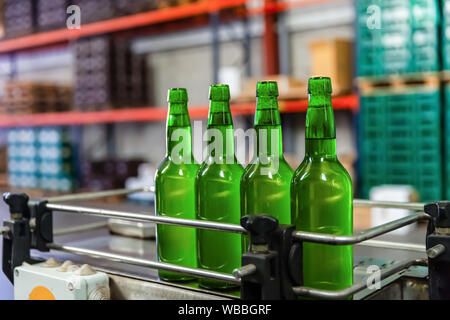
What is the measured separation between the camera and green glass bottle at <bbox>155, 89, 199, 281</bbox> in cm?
81

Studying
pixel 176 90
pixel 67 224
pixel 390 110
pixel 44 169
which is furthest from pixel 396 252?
pixel 44 169

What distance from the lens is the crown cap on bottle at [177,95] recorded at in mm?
806

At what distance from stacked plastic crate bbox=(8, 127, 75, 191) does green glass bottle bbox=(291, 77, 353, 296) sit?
5.06 metres

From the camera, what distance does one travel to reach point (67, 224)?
136 centimetres

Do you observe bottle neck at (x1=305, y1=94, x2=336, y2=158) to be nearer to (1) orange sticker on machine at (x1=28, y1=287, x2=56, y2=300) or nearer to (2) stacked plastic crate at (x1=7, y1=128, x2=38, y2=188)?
(1) orange sticker on machine at (x1=28, y1=287, x2=56, y2=300)

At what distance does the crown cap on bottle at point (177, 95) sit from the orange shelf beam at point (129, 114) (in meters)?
2.42

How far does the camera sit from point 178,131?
0.81 metres

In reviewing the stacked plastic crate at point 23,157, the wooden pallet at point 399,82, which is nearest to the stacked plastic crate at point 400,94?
the wooden pallet at point 399,82

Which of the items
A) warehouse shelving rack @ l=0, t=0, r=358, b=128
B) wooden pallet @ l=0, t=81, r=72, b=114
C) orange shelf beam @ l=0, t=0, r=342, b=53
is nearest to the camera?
warehouse shelving rack @ l=0, t=0, r=358, b=128

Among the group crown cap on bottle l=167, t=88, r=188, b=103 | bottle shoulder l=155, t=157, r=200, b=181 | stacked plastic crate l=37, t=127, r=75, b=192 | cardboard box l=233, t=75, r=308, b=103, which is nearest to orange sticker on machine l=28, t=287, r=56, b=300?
bottle shoulder l=155, t=157, r=200, b=181

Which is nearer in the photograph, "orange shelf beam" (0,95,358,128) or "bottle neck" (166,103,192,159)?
"bottle neck" (166,103,192,159)

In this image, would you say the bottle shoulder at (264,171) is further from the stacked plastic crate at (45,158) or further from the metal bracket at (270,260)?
the stacked plastic crate at (45,158)

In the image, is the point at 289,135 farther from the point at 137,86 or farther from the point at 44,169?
the point at 44,169

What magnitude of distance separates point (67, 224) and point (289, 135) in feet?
11.3
